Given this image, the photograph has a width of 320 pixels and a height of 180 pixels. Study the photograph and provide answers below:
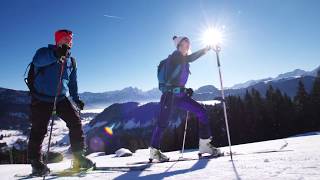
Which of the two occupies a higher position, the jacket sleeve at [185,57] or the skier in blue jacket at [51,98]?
the jacket sleeve at [185,57]

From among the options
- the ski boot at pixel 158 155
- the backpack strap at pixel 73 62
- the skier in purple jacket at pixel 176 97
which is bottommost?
the ski boot at pixel 158 155

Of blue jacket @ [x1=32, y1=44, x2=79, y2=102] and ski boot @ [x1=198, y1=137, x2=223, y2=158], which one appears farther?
ski boot @ [x1=198, y1=137, x2=223, y2=158]

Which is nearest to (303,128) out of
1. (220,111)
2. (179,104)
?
(220,111)

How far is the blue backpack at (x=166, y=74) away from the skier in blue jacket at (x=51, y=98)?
2622 mm

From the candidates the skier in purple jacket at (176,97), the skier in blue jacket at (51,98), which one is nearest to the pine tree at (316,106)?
the skier in purple jacket at (176,97)

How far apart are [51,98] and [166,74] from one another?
3243mm

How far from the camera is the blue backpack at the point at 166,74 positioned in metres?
8.74

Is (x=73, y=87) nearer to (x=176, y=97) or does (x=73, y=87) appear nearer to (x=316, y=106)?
(x=176, y=97)

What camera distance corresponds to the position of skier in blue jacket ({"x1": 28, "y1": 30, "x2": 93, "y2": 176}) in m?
6.75

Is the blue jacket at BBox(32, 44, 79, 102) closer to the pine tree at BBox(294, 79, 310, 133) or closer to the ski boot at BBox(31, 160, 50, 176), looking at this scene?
the ski boot at BBox(31, 160, 50, 176)

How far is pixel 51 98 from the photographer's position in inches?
279

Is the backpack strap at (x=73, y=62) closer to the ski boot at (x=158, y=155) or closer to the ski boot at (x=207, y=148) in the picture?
the ski boot at (x=158, y=155)

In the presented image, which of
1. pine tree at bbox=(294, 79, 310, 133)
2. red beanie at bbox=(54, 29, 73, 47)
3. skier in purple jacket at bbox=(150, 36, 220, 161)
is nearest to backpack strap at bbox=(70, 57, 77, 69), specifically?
red beanie at bbox=(54, 29, 73, 47)

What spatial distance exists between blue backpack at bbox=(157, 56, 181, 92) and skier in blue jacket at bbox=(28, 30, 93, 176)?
262 cm
